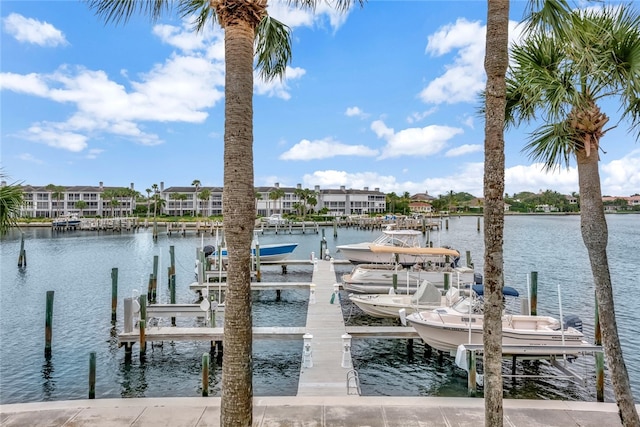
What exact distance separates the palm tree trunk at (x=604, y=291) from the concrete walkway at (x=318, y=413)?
2168mm

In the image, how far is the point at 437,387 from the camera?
12.3 metres

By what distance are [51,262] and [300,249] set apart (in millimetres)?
26644

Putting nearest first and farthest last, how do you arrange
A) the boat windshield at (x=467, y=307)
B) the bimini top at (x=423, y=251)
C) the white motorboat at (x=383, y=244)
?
the boat windshield at (x=467, y=307) → the bimini top at (x=423, y=251) → the white motorboat at (x=383, y=244)

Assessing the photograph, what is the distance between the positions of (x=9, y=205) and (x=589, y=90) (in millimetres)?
11585

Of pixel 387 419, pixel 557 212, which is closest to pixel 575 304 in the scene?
pixel 387 419

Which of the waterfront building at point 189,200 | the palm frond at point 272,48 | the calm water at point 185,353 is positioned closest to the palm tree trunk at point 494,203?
the palm frond at point 272,48

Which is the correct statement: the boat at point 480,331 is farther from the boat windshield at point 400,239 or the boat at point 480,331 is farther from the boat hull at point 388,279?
the boat windshield at point 400,239

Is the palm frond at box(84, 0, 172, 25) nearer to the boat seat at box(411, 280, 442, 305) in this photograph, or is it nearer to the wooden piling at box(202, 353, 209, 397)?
the wooden piling at box(202, 353, 209, 397)

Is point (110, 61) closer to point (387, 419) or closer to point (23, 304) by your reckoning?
point (23, 304)

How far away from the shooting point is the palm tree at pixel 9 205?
880cm

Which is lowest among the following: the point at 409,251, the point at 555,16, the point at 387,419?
the point at 387,419

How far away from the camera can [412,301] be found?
17141 millimetres

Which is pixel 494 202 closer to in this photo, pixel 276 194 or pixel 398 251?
pixel 398 251

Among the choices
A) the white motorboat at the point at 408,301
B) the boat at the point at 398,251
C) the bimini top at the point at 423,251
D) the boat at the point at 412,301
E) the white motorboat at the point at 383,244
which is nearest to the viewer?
the boat at the point at 412,301
